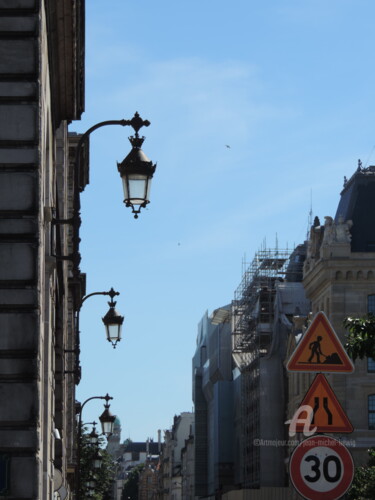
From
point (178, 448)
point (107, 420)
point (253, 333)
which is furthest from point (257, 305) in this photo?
point (178, 448)

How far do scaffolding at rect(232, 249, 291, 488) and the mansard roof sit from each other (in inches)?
645

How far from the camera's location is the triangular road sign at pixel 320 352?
1202 cm

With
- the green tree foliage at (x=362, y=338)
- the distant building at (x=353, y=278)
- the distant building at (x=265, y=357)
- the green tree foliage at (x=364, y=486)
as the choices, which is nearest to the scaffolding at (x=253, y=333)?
the distant building at (x=265, y=357)

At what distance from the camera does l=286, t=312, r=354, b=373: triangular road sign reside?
12.0 m

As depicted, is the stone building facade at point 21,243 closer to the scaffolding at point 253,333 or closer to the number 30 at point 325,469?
the number 30 at point 325,469

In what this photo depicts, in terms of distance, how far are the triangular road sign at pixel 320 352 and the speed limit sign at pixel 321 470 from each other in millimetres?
706

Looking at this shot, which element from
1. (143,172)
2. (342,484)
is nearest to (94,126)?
(143,172)

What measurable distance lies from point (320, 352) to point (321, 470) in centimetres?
112

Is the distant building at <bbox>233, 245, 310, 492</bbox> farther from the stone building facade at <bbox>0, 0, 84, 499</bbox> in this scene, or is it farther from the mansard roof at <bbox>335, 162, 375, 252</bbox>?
the stone building facade at <bbox>0, 0, 84, 499</bbox>

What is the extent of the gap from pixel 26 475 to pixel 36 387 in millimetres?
915

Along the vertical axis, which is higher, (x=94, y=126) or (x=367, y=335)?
(x=94, y=126)

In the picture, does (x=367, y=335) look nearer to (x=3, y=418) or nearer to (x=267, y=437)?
(x=3, y=418)

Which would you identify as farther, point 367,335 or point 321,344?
point 367,335

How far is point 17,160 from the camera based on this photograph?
46.4 ft
